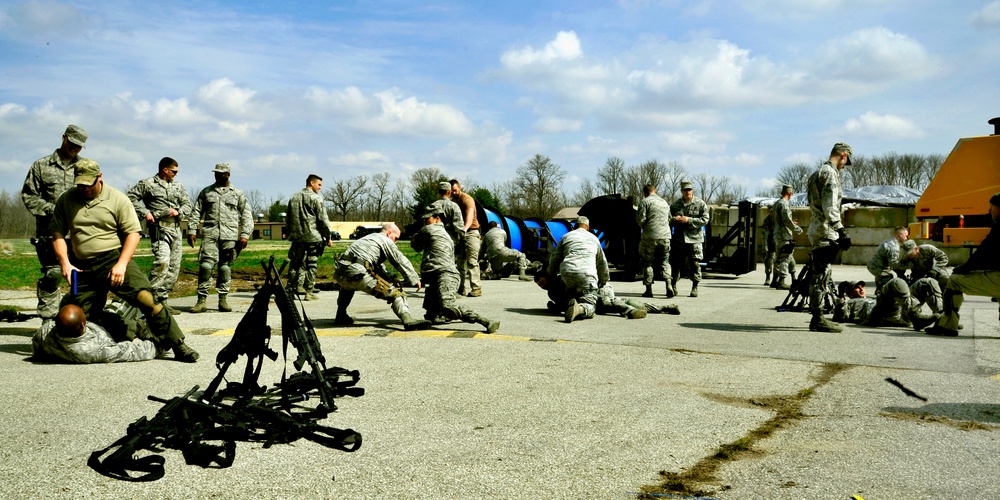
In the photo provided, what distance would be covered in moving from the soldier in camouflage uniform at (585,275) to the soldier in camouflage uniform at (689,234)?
3.48 metres

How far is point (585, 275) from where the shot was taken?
1025cm

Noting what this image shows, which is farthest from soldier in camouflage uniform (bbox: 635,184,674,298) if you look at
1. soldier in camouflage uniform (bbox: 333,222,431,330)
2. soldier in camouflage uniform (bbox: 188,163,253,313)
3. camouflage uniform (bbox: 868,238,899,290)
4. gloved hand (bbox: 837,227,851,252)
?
soldier in camouflage uniform (bbox: 188,163,253,313)

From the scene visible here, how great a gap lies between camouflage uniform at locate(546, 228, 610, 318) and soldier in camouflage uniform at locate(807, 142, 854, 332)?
2.60 m

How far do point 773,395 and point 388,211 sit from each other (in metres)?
97.6

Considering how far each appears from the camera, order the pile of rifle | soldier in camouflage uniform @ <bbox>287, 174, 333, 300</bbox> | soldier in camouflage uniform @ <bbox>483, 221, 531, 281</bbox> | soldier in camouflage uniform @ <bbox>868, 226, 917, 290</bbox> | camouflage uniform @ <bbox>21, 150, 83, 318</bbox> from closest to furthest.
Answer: the pile of rifle < camouflage uniform @ <bbox>21, 150, 83, 318</bbox> < soldier in camouflage uniform @ <bbox>868, 226, 917, 290</bbox> < soldier in camouflage uniform @ <bbox>287, 174, 333, 300</bbox> < soldier in camouflage uniform @ <bbox>483, 221, 531, 281</bbox>

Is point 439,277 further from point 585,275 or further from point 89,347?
point 89,347

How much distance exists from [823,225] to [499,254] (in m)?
10.1

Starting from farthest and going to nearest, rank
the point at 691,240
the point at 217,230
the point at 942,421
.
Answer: the point at 691,240 < the point at 217,230 < the point at 942,421

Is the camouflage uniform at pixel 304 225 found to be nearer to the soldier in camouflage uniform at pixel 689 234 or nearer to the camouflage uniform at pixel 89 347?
the camouflage uniform at pixel 89 347

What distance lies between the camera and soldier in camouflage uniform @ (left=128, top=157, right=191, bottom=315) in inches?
380

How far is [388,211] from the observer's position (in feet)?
334

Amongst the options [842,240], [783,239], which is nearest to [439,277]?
[842,240]

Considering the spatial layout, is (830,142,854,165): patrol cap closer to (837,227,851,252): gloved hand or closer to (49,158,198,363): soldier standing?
(837,227,851,252): gloved hand

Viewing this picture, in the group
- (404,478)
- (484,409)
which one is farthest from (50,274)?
(404,478)
